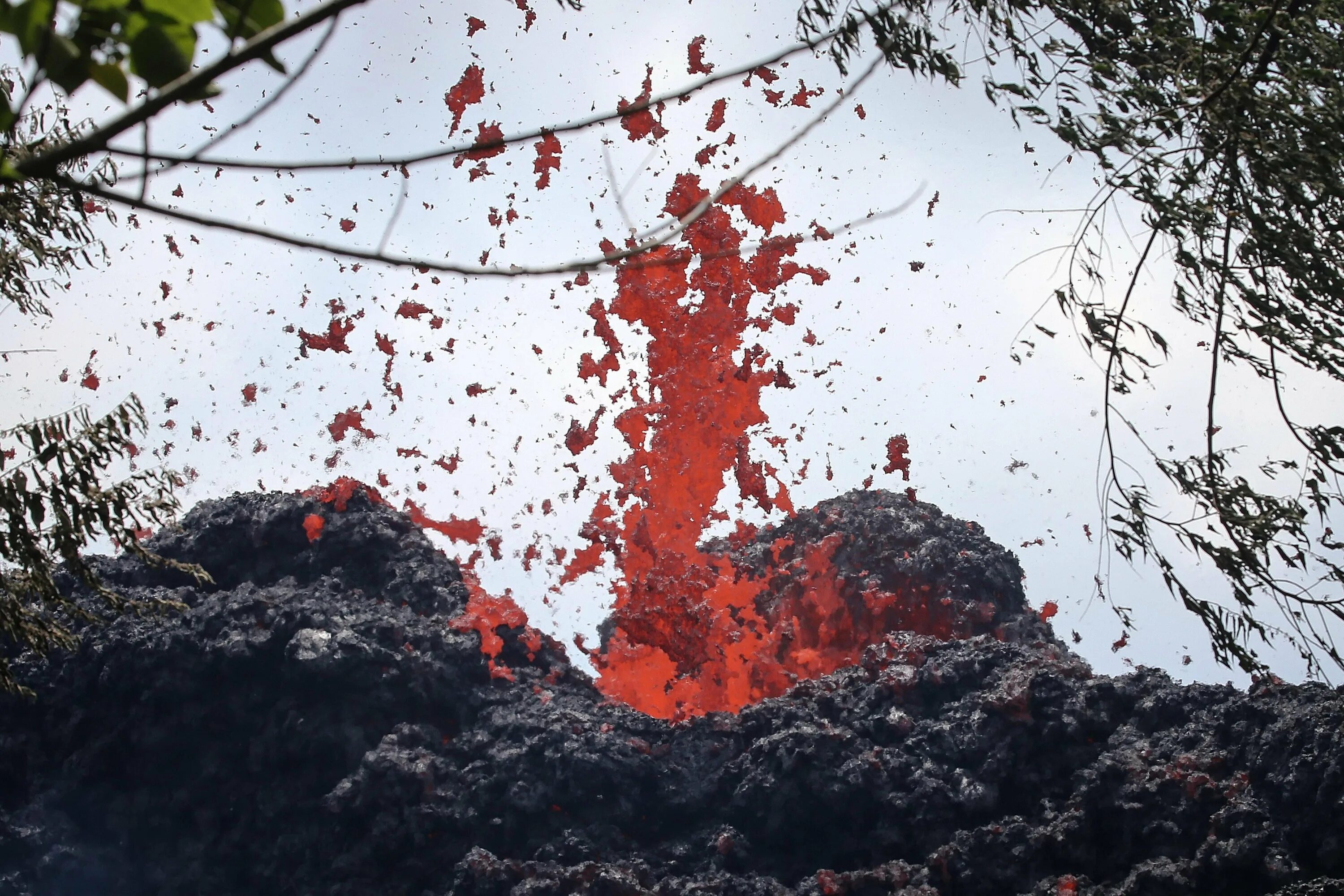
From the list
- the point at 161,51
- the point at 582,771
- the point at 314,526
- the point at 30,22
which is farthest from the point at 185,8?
the point at 314,526

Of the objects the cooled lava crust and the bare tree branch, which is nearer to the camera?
the bare tree branch

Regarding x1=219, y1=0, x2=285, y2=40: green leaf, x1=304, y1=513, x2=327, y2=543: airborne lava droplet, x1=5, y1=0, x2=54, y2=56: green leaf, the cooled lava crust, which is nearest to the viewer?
x1=5, y1=0, x2=54, y2=56: green leaf

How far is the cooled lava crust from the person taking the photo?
1377 cm

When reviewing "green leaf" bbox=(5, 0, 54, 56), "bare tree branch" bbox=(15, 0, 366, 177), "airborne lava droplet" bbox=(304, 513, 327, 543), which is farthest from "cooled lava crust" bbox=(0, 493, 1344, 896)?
"green leaf" bbox=(5, 0, 54, 56)

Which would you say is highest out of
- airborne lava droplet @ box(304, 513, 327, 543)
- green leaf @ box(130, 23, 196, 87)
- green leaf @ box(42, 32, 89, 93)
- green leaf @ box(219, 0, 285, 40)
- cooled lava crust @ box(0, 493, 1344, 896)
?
airborne lava droplet @ box(304, 513, 327, 543)

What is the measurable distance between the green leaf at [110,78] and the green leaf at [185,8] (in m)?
0.12

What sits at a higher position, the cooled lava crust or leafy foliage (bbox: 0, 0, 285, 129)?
the cooled lava crust

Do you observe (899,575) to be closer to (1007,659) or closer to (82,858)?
(1007,659)

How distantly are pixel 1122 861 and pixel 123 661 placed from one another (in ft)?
46.5

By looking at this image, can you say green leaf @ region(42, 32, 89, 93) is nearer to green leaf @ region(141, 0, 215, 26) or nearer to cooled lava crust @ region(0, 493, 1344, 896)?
green leaf @ region(141, 0, 215, 26)

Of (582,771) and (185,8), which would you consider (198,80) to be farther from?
(582,771)

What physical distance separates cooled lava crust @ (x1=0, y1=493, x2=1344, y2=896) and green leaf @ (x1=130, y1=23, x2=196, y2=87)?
13.5 meters

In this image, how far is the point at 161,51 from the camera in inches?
66.2

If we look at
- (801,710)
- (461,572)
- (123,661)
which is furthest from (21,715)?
(801,710)
